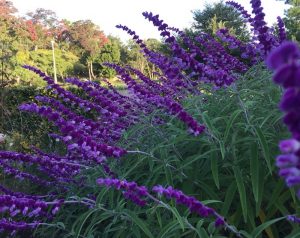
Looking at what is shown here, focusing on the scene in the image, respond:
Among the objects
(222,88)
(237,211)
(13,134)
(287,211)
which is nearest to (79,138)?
(237,211)

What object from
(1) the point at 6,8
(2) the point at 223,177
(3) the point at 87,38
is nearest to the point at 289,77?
(2) the point at 223,177

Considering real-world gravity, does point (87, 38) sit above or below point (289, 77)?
above

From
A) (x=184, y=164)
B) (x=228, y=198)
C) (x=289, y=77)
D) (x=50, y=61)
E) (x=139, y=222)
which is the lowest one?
(x=139, y=222)

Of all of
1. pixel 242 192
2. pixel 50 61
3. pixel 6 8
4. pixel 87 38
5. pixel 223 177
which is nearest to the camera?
pixel 242 192

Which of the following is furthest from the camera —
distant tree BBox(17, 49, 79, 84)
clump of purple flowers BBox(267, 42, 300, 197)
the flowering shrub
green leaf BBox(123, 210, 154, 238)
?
distant tree BBox(17, 49, 79, 84)

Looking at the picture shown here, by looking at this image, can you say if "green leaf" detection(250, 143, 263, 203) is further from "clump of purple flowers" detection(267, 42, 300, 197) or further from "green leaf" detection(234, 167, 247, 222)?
"clump of purple flowers" detection(267, 42, 300, 197)

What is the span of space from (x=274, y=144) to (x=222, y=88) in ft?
2.50

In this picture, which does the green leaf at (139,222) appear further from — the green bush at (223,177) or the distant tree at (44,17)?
the distant tree at (44,17)

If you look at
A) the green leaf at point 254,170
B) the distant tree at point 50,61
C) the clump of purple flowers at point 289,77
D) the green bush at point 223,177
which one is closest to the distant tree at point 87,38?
the distant tree at point 50,61

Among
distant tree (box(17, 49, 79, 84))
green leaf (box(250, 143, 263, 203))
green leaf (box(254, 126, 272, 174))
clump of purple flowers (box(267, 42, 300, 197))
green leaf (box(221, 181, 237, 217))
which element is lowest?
green leaf (box(221, 181, 237, 217))

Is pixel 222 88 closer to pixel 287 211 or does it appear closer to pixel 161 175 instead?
pixel 161 175

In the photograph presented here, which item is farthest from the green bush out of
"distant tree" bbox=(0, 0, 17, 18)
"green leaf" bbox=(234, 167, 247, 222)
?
"distant tree" bbox=(0, 0, 17, 18)

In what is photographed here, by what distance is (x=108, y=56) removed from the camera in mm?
59281

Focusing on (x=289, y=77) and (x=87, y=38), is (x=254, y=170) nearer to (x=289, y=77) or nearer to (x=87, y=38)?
(x=289, y=77)
